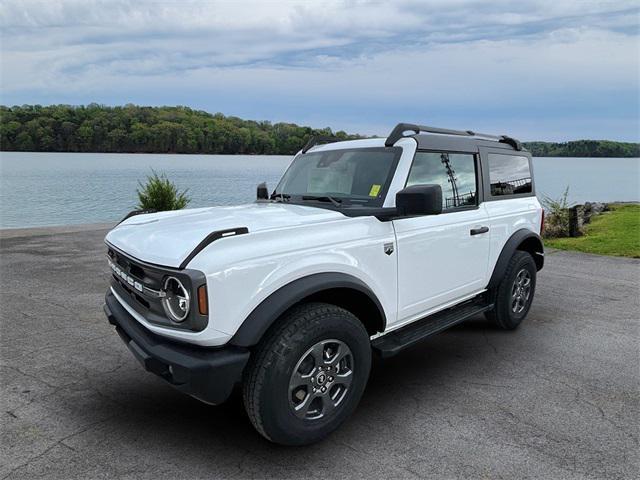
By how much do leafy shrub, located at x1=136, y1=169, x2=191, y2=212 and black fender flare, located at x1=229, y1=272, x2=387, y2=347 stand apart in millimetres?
11241

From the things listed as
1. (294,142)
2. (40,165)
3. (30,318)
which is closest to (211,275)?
(30,318)

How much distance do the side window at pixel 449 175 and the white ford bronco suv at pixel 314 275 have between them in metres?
0.02

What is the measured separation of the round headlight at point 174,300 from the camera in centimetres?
247

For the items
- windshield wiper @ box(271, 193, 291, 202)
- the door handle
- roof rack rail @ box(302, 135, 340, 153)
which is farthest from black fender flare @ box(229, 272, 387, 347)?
roof rack rail @ box(302, 135, 340, 153)

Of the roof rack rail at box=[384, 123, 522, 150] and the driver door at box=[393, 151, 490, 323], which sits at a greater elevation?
the roof rack rail at box=[384, 123, 522, 150]

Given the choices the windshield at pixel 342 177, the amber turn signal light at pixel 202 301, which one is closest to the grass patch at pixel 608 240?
the windshield at pixel 342 177

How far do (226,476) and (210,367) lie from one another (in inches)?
26.5

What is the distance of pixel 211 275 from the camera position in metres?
2.36

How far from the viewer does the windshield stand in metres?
3.58

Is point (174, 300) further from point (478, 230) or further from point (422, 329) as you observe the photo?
point (478, 230)

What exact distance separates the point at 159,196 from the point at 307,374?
38.2 feet

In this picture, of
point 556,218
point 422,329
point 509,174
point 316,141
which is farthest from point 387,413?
point 556,218

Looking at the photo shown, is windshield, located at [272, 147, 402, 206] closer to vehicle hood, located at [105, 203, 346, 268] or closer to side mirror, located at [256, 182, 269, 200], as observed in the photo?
side mirror, located at [256, 182, 269, 200]

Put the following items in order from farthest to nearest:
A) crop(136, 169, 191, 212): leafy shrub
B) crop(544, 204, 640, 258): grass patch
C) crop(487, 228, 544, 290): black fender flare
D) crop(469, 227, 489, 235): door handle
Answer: crop(136, 169, 191, 212): leafy shrub < crop(544, 204, 640, 258): grass patch < crop(487, 228, 544, 290): black fender flare < crop(469, 227, 489, 235): door handle
